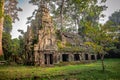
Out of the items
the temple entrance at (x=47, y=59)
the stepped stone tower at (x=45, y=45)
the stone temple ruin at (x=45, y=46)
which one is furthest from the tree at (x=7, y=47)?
the temple entrance at (x=47, y=59)

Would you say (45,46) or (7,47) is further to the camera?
(7,47)

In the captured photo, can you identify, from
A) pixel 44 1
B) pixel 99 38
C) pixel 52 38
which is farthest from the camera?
pixel 44 1

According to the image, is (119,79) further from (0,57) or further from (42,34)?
(0,57)

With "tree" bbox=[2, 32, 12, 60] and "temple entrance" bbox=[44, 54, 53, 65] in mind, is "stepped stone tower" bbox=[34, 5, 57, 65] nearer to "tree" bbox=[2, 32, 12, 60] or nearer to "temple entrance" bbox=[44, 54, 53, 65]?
"temple entrance" bbox=[44, 54, 53, 65]

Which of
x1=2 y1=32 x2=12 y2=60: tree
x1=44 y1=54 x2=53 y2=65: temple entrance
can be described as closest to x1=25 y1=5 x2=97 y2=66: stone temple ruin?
x1=44 y1=54 x2=53 y2=65: temple entrance

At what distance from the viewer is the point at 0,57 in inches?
1135

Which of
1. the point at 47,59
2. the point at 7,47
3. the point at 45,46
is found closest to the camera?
the point at 47,59

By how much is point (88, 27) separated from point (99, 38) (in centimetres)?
203

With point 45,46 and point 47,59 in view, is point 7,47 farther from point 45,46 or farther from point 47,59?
point 47,59

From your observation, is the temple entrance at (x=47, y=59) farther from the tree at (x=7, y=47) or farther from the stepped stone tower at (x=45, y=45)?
the tree at (x=7, y=47)

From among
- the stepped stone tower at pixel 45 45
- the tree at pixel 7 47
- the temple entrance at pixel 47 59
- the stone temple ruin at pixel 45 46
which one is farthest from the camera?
the tree at pixel 7 47

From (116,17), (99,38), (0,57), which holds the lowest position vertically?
(0,57)

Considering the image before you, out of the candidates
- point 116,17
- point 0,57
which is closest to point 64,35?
point 0,57

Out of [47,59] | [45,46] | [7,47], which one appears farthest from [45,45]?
[7,47]
